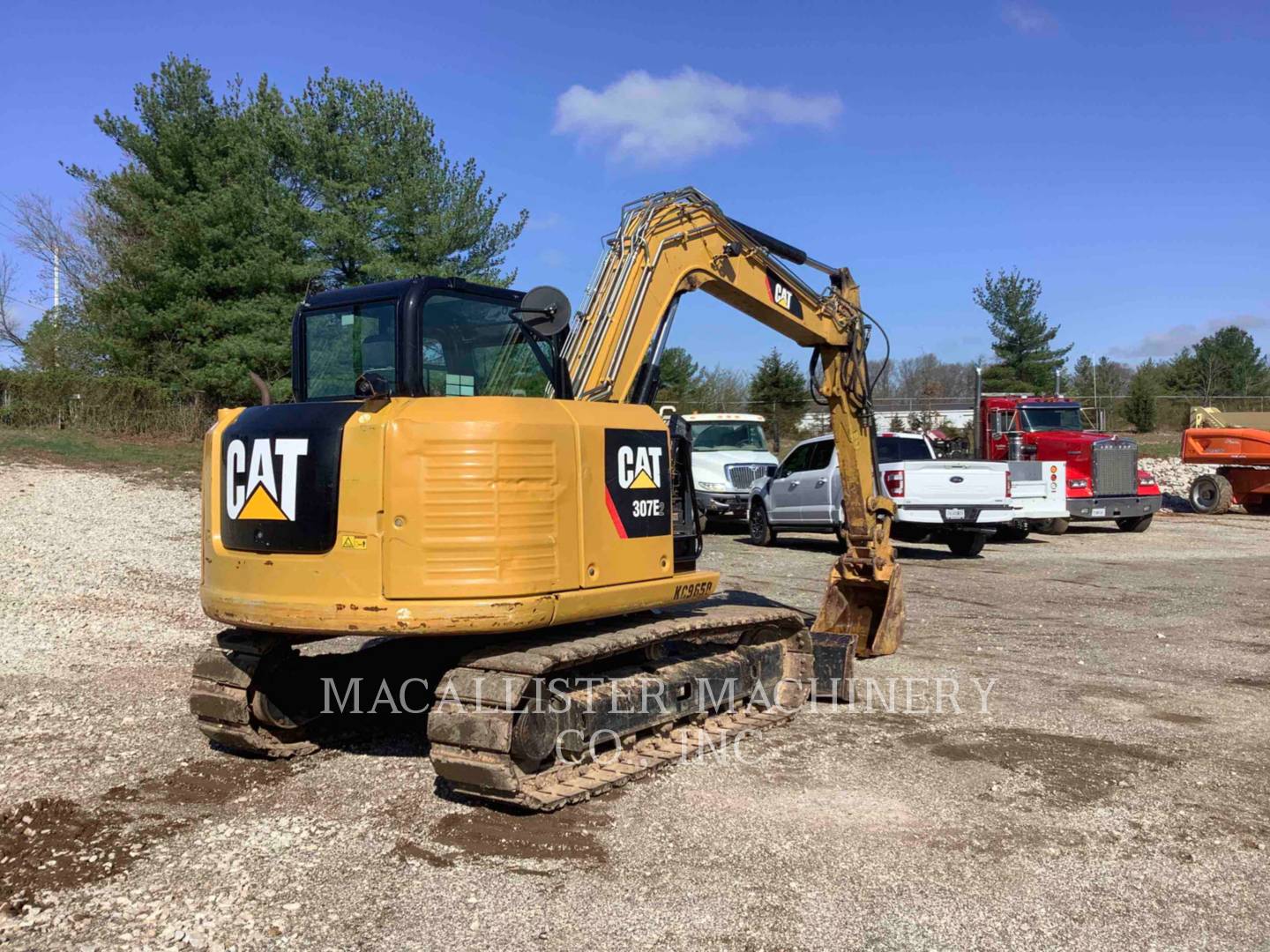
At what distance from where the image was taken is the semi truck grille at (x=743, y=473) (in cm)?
1956

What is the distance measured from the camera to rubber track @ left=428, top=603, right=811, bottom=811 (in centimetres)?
493

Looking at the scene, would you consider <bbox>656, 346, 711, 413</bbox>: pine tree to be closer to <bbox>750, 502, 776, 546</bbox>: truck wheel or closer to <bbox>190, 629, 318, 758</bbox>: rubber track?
<bbox>750, 502, 776, 546</bbox>: truck wheel

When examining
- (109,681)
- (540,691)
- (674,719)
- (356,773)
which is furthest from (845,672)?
(109,681)

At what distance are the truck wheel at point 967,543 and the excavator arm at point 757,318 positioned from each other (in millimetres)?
7878

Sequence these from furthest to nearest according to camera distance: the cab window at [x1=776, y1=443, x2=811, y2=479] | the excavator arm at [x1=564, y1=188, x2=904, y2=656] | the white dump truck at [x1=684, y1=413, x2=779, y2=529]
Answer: the white dump truck at [x1=684, y1=413, x2=779, y2=529] → the cab window at [x1=776, y1=443, x2=811, y2=479] → the excavator arm at [x1=564, y1=188, x2=904, y2=656]

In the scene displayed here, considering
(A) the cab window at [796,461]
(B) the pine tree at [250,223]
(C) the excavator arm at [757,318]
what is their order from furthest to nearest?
(B) the pine tree at [250,223], (A) the cab window at [796,461], (C) the excavator arm at [757,318]

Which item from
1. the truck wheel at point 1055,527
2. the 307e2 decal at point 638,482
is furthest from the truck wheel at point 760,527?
the 307e2 decal at point 638,482

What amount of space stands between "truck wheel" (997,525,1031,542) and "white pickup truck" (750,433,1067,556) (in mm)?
19

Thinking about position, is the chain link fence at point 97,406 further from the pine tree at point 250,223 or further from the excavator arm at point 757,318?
the excavator arm at point 757,318

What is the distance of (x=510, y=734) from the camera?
16.1 ft

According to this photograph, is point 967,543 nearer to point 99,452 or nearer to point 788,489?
point 788,489

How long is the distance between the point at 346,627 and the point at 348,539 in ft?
1.39

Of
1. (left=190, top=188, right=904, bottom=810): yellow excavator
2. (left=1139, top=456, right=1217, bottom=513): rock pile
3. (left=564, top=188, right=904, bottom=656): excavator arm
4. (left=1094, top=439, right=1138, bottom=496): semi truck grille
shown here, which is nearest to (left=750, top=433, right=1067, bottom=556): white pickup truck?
(left=1094, top=439, right=1138, bottom=496): semi truck grille

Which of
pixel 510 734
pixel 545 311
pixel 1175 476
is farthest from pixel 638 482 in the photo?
pixel 1175 476
